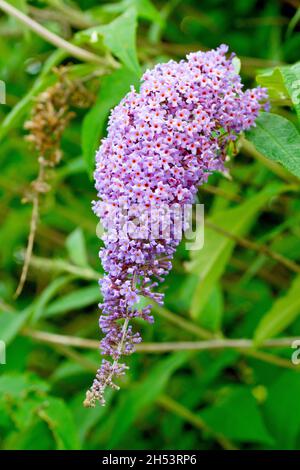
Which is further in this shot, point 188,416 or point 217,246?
point 188,416

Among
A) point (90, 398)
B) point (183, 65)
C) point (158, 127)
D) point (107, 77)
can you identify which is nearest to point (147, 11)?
point (107, 77)

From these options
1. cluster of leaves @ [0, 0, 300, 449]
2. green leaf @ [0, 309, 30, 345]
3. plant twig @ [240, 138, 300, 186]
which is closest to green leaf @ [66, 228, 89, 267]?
cluster of leaves @ [0, 0, 300, 449]

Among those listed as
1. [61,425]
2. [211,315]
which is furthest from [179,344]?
[61,425]

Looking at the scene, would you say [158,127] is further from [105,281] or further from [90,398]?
[90,398]

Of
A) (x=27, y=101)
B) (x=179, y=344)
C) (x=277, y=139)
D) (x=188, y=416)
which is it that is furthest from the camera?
(x=188, y=416)

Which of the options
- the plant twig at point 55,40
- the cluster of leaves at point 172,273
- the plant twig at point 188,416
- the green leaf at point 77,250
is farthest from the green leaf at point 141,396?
the plant twig at point 55,40

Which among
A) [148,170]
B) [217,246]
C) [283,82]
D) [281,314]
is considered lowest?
[148,170]

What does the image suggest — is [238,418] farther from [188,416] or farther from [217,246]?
[217,246]
